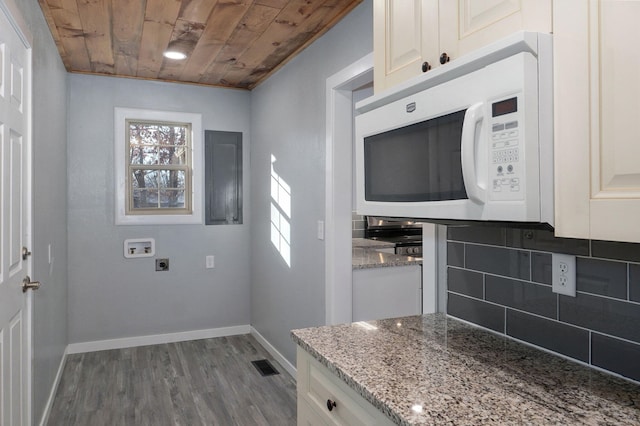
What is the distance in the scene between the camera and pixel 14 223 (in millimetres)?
1870

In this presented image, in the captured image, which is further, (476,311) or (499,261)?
(476,311)

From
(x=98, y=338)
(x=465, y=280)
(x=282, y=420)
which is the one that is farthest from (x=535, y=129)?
(x=98, y=338)

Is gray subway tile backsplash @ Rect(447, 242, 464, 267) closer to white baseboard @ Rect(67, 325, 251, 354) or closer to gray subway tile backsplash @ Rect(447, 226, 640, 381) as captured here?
gray subway tile backsplash @ Rect(447, 226, 640, 381)

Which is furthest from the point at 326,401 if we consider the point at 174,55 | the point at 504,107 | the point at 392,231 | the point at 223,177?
the point at 392,231

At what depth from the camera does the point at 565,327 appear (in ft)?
4.21

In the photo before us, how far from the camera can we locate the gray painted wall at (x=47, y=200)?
7.52ft

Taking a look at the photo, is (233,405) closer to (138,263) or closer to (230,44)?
(138,263)

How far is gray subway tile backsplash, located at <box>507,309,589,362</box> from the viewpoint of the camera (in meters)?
1.24

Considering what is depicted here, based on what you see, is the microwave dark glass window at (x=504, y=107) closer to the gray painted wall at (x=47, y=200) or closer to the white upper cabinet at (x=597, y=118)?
the white upper cabinet at (x=597, y=118)

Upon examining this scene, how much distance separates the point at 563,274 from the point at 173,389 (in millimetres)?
2675

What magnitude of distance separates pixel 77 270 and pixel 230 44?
2.27 meters

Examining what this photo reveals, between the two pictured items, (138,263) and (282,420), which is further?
(138,263)

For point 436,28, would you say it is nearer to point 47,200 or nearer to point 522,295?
point 522,295

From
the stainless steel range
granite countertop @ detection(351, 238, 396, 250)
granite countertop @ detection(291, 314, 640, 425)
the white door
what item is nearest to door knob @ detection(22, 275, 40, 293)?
the white door
